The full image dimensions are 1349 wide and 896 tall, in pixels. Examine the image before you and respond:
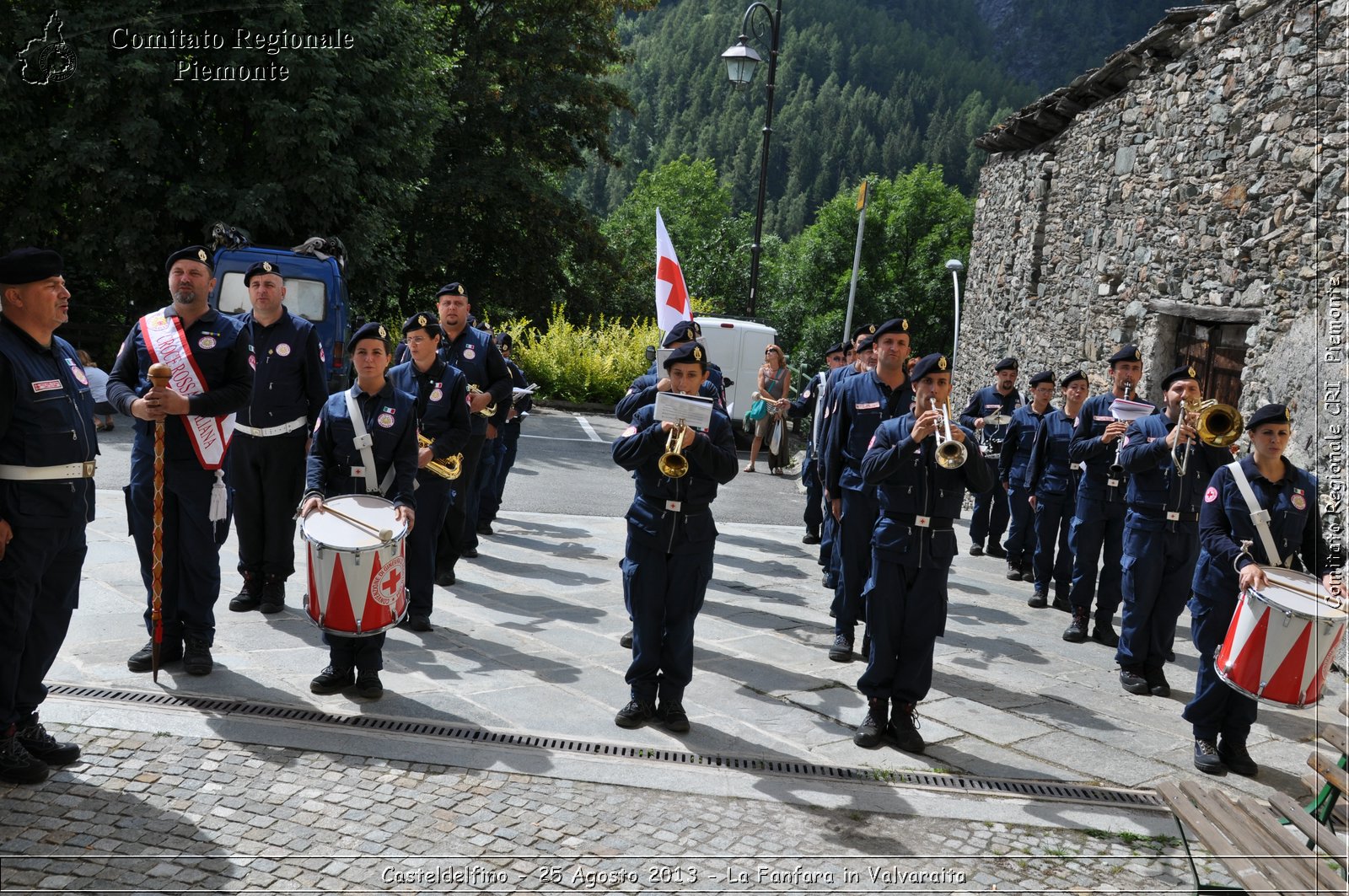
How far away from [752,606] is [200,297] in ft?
15.1

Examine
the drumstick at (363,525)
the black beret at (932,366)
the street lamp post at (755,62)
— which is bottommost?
the drumstick at (363,525)

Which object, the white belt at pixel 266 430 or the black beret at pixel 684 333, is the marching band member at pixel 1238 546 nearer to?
the black beret at pixel 684 333

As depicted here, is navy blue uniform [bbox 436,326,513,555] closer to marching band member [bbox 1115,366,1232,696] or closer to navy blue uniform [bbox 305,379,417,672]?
navy blue uniform [bbox 305,379,417,672]

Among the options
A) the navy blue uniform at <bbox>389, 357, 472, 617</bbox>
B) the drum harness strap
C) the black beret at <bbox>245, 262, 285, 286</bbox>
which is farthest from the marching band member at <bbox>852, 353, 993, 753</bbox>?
the black beret at <bbox>245, 262, 285, 286</bbox>

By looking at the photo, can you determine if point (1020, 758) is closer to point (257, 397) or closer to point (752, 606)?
point (752, 606)

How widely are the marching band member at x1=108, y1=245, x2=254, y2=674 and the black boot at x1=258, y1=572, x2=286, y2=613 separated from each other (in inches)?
43.5

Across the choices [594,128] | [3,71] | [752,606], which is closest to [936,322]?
[594,128]

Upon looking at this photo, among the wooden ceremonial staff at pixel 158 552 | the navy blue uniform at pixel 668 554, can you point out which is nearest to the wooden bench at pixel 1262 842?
the navy blue uniform at pixel 668 554

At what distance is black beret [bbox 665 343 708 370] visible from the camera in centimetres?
575

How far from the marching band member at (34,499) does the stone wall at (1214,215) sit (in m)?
8.12

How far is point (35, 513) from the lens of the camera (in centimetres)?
470

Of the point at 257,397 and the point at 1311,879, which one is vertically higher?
the point at 257,397

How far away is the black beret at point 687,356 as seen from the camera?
5.75m

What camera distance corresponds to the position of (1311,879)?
11.6 feet
